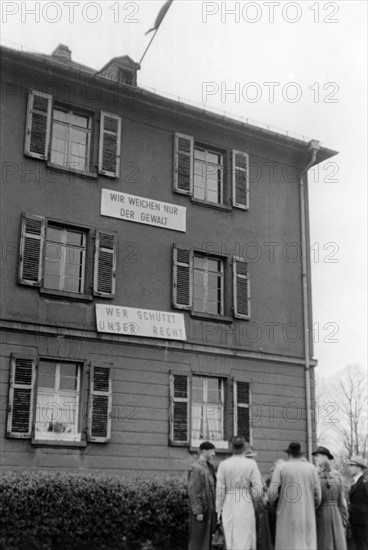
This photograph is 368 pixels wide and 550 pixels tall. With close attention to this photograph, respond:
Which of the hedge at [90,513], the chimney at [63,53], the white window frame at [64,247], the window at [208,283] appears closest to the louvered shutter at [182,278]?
the window at [208,283]

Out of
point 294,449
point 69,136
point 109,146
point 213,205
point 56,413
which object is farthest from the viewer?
point 213,205

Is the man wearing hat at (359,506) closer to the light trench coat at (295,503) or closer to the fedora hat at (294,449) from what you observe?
the light trench coat at (295,503)

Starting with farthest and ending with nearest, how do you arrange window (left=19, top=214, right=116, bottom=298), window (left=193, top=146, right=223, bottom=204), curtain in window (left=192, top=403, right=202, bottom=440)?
window (left=193, top=146, right=223, bottom=204) → curtain in window (left=192, top=403, right=202, bottom=440) → window (left=19, top=214, right=116, bottom=298)

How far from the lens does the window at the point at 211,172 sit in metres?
18.8

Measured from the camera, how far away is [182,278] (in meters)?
18.0

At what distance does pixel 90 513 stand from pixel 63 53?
13.1 m

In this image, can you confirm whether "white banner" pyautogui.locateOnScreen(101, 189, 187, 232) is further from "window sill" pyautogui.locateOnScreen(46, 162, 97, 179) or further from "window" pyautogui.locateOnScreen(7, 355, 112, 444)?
"window" pyautogui.locateOnScreen(7, 355, 112, 444)

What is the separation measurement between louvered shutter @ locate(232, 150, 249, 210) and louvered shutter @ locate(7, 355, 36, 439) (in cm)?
695

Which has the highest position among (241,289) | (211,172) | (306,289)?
(211,172)

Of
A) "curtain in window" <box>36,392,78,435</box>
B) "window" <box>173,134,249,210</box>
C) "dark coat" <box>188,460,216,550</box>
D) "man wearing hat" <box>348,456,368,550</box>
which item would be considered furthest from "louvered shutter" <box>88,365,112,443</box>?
"man wearing hat" <box>348,456,368,550</box>

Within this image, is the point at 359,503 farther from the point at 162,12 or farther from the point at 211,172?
the point at 162,12

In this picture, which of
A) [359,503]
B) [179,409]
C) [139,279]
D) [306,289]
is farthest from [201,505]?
[306,289]

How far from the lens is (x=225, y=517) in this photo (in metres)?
9.80

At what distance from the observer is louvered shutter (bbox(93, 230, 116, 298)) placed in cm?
1669
